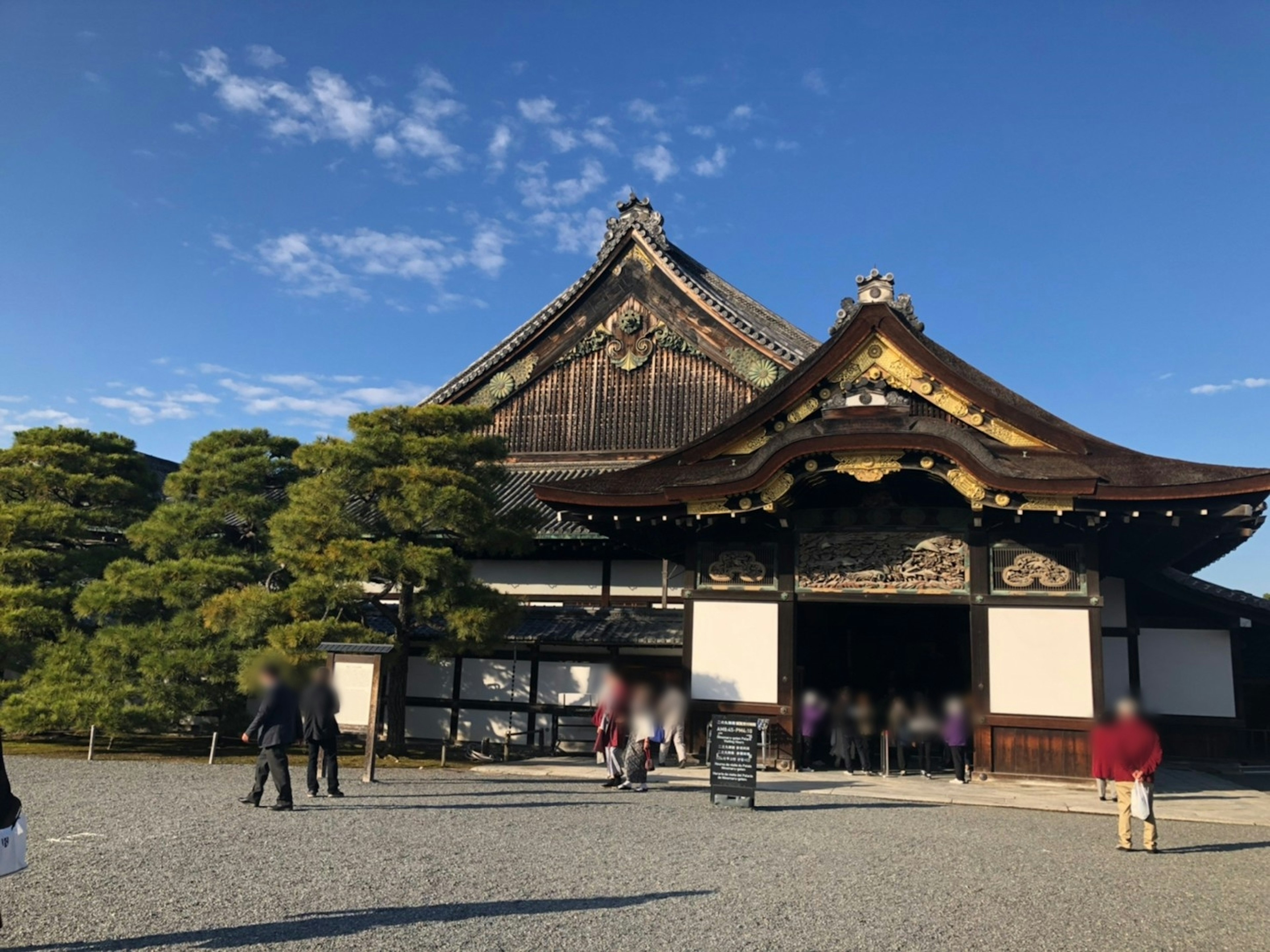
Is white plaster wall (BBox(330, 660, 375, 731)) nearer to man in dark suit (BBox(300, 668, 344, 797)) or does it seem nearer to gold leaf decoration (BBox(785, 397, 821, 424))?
man in dark suit (BBox(300, 668, 344, 797))

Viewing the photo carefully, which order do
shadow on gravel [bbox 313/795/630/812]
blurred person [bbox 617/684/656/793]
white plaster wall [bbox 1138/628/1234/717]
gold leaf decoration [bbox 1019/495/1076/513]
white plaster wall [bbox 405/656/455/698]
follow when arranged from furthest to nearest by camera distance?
white plaster wall [bbox 405/656/455/698], white plaster wall [bbox 1138/628/1234/717], gold leaf decoration [bbox 1019/495/1076/513], blurred person [bbox 617/684/656/793], shadow on gravel [bbox 313/795/630/812]

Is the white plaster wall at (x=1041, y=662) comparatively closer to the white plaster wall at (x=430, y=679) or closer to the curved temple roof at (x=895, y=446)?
the curved temple roof at (x=895, y=446)

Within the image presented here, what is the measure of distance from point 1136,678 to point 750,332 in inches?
426

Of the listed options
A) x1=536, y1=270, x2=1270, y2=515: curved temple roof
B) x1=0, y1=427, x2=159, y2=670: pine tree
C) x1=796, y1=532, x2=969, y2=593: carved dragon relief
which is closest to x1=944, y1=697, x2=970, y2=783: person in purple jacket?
x1=796, y1=532, x2=969, y2=593: carved dragon relief

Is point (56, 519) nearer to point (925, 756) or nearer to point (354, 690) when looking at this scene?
point (354, 690)

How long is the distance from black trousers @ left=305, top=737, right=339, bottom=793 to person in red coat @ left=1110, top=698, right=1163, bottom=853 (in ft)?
27.9

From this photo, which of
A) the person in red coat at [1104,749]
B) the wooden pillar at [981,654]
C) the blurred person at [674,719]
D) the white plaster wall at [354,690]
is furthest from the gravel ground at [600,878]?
the blurred person at [674,719]

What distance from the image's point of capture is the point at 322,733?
11.1 metres

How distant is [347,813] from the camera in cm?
999

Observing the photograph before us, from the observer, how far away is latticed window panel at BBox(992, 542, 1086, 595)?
44.5 ft

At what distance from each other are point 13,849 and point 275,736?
5.36 metres

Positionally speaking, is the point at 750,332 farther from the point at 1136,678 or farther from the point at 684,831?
the point at 684,831

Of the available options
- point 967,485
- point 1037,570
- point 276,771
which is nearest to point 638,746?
point 276,771

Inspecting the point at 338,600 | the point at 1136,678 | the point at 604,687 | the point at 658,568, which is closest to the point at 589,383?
the point at 658,568
